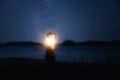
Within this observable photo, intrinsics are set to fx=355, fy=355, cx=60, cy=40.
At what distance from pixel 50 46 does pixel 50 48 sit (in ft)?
0.42

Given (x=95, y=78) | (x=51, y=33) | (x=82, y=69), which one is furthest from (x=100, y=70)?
(x=51, y=33)

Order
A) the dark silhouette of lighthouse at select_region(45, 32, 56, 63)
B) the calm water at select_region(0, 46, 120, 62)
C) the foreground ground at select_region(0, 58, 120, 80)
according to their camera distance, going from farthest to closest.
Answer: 1. the calm water at select_region(0, 46, 120, 62)
2. the dark silhouette of lighthouse at select_region(45, 32, 56, 63)
3. the foreground ground at select_region(0, 58, 120, 80)

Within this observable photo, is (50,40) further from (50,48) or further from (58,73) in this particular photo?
(58,73)

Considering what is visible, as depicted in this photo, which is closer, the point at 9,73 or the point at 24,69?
the point at 9,73

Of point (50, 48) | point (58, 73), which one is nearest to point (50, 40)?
point (50, 48)

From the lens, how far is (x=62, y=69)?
55.7 feet

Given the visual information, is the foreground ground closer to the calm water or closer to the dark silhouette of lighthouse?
the dark silhouette of lighthouse

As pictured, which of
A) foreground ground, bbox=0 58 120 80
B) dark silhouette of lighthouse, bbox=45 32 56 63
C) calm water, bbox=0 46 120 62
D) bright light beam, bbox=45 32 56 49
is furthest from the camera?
calm water, bbox=0 46 120 62

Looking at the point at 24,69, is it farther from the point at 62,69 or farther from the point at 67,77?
the point at 67,77

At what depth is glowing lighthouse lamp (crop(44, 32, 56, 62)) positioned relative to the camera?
65.9 feet

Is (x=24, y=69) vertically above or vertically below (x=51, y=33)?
below

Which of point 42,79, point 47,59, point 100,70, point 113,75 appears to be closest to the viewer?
point 42,79

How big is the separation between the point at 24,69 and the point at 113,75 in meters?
4.32

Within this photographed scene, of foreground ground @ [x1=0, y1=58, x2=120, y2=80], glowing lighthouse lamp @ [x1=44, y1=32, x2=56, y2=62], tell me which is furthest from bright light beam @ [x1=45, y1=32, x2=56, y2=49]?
foreground ground @ [x1=0, y1=58, x2=120, y2=80]
